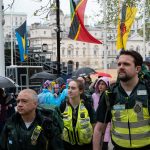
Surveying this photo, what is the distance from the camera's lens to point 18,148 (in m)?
4.25

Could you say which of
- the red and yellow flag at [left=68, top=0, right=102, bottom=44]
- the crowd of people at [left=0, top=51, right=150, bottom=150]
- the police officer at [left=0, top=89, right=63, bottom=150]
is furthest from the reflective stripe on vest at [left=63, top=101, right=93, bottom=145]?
the red and yellow flag at [left=68, top=0, right=102, bottom=44]

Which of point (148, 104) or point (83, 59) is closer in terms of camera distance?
point (148, 104)

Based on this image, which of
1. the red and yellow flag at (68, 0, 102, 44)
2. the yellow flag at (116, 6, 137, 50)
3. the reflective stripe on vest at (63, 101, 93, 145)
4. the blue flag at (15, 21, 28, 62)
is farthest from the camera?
the blue flag at (15, 21, 28, 62)

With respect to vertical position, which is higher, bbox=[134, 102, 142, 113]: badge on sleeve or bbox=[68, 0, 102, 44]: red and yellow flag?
bbox=[68, 0, 102, 44]: red and yellow flag

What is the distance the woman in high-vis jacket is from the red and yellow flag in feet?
31.9

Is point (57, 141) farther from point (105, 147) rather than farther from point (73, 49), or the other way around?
point (73, 49)

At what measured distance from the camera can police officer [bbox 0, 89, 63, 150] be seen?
14.0ft

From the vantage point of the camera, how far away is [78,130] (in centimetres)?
594

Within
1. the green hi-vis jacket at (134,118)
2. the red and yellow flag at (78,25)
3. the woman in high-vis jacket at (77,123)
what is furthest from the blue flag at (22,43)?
the green hi-vis jacket at (134,118)

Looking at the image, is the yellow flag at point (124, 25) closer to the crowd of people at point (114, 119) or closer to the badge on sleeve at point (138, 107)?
the crowd of people at point (114, 119)

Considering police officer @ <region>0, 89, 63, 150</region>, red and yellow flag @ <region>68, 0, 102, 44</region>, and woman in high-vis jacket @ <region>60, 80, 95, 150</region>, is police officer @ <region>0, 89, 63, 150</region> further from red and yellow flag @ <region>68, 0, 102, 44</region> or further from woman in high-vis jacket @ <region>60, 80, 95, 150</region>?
red and yellow flag @ <region>68, 0, 102, 44</region>

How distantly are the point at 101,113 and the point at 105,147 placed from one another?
3.13m

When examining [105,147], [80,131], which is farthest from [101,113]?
[105,147]

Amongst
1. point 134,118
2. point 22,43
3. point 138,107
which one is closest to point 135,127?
point 134,118
